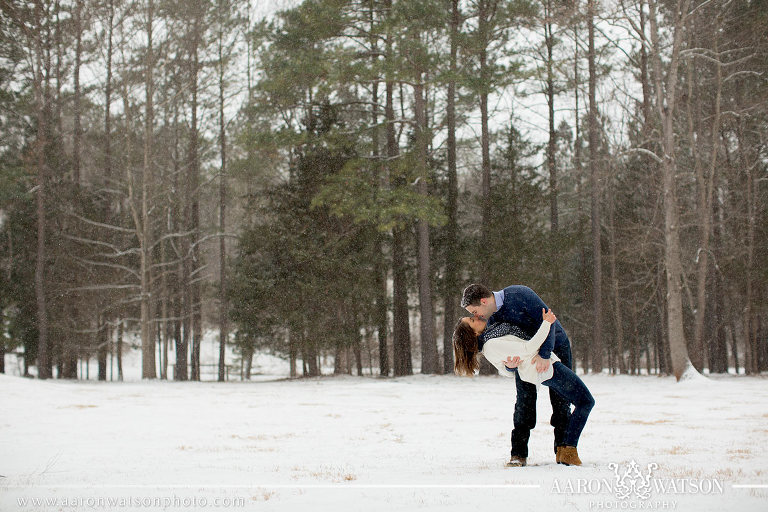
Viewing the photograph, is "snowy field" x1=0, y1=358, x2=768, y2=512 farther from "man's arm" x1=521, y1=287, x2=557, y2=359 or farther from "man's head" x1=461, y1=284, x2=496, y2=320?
"man's head" x1=461, y1=284, x2=496, y2=320

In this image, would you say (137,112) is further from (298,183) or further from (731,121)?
(731,121)

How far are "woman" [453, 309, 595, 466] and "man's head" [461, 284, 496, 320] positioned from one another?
0.30ft

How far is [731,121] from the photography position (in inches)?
870

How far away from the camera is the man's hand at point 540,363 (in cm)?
481

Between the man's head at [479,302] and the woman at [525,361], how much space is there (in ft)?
0.30

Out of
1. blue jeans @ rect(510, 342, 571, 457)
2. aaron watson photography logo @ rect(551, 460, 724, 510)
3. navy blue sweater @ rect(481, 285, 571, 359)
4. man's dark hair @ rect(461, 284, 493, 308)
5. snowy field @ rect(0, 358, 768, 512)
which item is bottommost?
snowy field @ rect(0, 358, 768, 512)

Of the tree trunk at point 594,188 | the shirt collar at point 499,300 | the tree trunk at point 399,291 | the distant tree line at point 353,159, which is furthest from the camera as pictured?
the tree trunk at point 399,291

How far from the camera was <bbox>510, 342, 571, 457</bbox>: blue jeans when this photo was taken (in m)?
5.16

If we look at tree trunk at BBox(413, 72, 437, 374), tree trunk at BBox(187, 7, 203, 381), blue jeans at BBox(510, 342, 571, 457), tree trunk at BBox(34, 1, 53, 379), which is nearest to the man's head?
blue jeans at BBox(510, 342, 571, 457)

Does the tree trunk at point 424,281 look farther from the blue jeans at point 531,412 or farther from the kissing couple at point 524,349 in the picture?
the kissing couple at point 524,349

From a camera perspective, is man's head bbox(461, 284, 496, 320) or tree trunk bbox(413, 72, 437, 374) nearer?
man's head bbox(461, 284, 496, 320)

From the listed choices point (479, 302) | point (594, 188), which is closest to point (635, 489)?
point (479, 302)

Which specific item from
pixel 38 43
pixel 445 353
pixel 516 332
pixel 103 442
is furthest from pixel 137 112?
pixel 516 332

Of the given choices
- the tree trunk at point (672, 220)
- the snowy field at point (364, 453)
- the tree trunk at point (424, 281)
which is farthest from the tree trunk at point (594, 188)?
the snowy field at point (364, 453)
